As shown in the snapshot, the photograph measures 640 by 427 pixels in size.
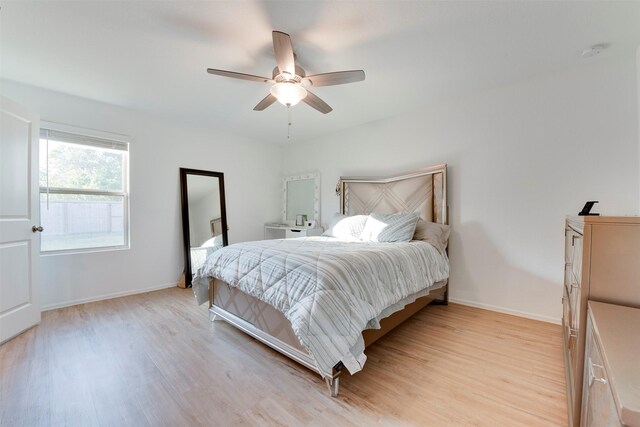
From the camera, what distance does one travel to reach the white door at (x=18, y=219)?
7.22ft

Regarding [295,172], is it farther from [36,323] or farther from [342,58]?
[36,323]

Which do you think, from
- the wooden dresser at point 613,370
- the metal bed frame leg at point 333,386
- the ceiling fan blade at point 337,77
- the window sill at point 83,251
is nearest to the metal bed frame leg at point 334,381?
the metal bed frame leg at point 333,386

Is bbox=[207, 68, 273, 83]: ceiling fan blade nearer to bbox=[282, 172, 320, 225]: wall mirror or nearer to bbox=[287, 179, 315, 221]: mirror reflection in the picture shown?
bbox=[282, 172, 320, 225]: wall mirror

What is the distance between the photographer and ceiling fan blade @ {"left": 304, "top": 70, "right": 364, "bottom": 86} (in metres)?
1.94

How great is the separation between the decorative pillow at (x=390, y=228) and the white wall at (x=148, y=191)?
8.30ft

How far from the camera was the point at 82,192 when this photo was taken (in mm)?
3123

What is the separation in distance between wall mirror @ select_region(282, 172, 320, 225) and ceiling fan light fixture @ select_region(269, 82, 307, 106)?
240 cm

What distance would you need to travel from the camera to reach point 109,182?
3328 millimetres

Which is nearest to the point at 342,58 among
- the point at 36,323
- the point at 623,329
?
the point at 623,329

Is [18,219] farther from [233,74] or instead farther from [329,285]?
[329,285]

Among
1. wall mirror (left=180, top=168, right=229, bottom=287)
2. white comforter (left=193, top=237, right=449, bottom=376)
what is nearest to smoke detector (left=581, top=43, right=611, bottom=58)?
white comforter (left=193, top=237, right=449, bottom=376)

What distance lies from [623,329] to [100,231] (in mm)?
4438

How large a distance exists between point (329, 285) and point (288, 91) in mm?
1567

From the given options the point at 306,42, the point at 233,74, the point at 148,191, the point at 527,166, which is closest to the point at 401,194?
the point at 527,166
